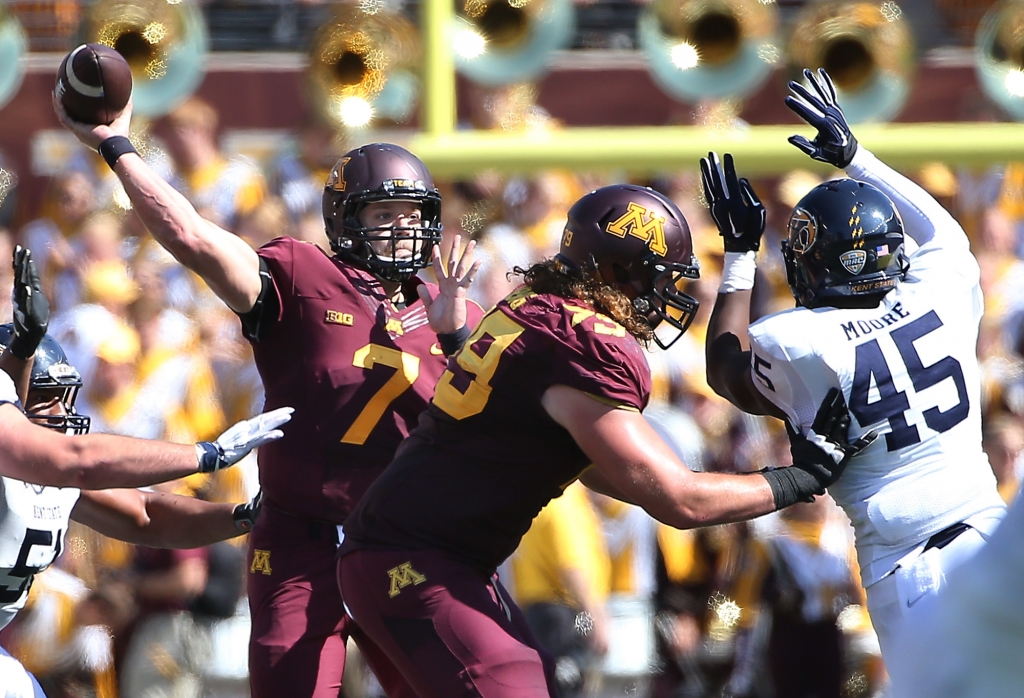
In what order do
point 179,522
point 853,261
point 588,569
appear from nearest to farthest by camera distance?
1. point 853,261
2. point 179,522
3. point 588,569

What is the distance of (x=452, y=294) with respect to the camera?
4031 mm

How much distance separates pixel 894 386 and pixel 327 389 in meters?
1.46

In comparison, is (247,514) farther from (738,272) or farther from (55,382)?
(738,272)

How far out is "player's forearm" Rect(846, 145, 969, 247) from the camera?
3.89 m

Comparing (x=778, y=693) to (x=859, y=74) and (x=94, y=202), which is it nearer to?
(x=859, y=74)

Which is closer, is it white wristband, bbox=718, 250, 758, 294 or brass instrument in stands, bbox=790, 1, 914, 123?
white wristband, bbox=718, 250, 758, 294

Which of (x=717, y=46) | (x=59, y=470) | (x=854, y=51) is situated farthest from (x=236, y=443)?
(x=854, y=51)

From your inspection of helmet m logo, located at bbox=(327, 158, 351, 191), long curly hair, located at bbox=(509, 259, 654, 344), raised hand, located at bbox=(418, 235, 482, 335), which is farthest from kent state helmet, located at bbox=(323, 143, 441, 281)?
long curly hair, located at bbox=(509, 259, 654, 344)

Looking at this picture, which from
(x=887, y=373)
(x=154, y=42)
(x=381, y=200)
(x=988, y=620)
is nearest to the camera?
(x=988, y=620)

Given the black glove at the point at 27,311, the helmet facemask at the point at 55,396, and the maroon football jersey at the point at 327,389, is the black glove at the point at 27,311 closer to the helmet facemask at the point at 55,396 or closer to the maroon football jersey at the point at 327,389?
the helmet facemask at the point at 55,396

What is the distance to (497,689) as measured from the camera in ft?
10.6

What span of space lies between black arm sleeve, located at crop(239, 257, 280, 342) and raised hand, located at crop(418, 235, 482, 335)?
0.43 meters

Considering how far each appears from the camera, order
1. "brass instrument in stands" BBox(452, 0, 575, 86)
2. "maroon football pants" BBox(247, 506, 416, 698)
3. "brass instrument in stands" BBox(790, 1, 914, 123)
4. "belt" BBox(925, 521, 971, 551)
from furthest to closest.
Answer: "brass instrument in stands" BBox(790, 1, 914, 123), "brass instrument in stands" BBox(452, 0, 575, 86), "maroon football pants" BBox(247, 506, 416, 698), "belt" BBox(925, 521, 971, 551)

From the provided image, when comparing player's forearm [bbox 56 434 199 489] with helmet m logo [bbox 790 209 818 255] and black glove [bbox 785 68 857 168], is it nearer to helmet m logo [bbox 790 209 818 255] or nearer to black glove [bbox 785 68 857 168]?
helmet m logo [bbox 790 209 818 255]
